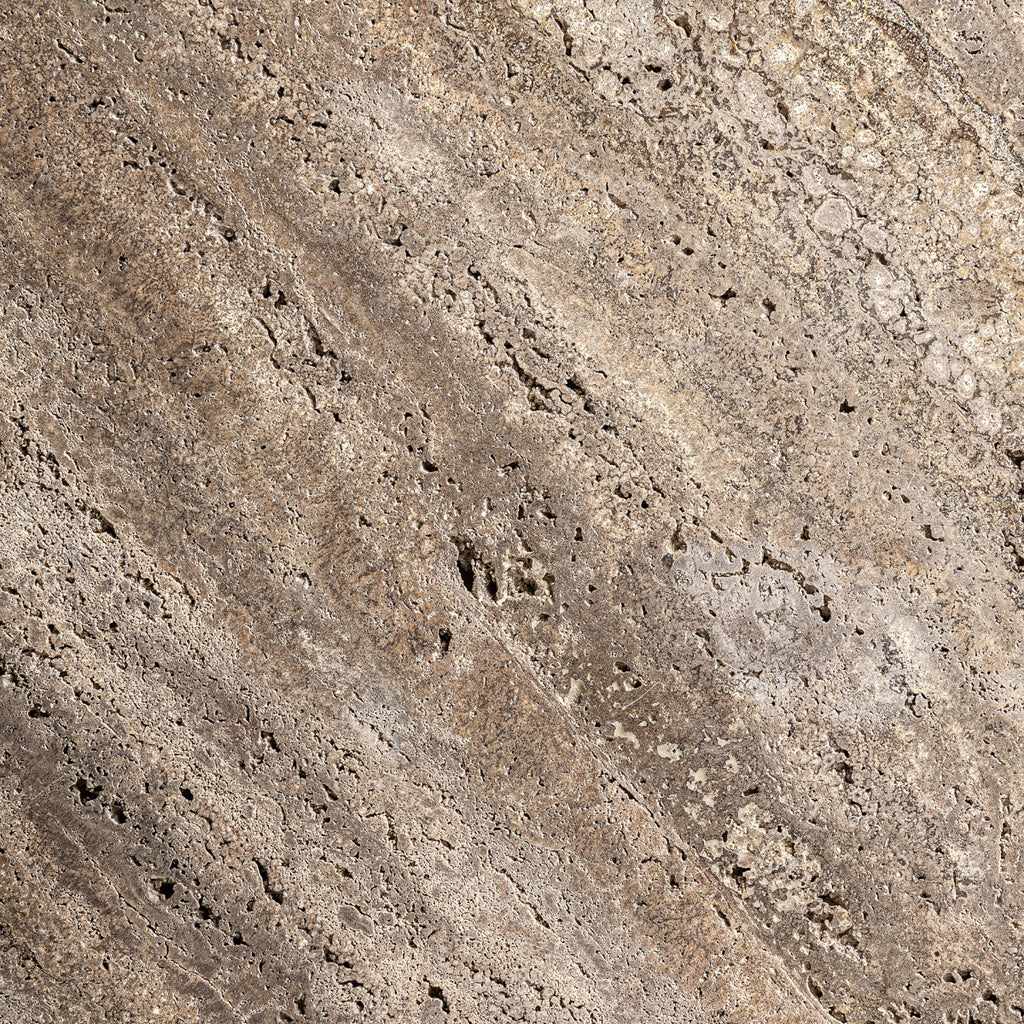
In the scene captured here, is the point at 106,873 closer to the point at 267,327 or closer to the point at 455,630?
the point at 455,630

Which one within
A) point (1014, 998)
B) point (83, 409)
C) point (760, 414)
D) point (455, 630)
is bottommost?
point (83, 409)

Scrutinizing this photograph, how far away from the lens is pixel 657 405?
1.88 metres

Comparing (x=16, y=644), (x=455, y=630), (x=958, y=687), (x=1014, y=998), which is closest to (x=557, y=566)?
(x=455, y=630)

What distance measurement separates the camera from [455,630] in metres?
1.89

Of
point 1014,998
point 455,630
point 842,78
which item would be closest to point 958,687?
point 1014,998

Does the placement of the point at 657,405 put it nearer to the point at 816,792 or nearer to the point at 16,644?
the point at 816,792

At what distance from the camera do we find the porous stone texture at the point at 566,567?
73.1 inches

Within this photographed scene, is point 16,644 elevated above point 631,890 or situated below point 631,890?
below

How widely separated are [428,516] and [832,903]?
146 cm

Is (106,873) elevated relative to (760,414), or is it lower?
lower

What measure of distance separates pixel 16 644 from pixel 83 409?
64 centimetres

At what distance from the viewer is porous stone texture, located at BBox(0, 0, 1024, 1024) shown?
1857 millimetres

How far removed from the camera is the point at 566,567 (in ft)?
6.22

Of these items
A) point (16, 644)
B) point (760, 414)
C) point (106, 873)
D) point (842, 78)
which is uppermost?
point (842, 78)
